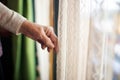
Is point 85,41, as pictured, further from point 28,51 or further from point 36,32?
point 28,51

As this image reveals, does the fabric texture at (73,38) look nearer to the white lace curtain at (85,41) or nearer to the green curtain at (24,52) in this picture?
the white lace curtain at (85,41)

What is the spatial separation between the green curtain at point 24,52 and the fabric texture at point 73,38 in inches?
13.7

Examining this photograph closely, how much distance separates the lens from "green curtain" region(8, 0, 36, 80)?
40.7 inches

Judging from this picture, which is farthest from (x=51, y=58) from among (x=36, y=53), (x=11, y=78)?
(x=11, y=78)

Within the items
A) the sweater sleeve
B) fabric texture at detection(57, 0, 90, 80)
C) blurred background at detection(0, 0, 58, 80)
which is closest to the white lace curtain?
fabric texture at detection(57, 0, 90, 80)

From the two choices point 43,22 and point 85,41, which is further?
point 43,22

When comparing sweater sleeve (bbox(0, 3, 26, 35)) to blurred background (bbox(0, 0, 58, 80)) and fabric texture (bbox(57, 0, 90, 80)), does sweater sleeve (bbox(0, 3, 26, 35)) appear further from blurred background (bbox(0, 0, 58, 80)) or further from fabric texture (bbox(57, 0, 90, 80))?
blurred background (bbox(0, 0, 58, 80))

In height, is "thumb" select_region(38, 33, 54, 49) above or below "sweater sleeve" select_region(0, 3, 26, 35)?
below

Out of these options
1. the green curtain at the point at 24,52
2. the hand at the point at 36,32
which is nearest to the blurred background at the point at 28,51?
the green curtain at the point at 24,52

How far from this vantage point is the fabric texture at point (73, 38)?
698 mm

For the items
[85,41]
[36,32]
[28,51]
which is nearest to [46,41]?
[36,32]

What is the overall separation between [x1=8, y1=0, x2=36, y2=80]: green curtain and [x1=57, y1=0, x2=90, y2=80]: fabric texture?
347 mm

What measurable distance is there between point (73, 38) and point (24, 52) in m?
0.44

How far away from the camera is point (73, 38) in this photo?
2.40 ft
